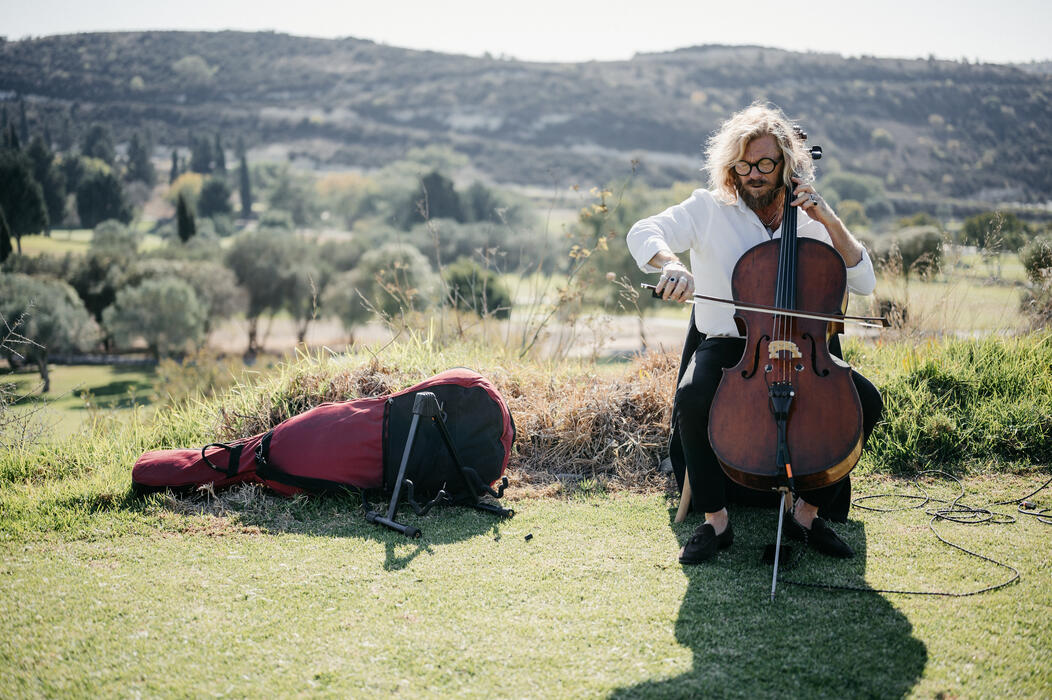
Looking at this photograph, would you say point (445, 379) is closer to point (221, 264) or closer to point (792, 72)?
point (221, 264)

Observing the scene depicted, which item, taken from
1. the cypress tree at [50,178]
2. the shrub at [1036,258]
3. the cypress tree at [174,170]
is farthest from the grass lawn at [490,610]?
the cypress tree at [174,170]

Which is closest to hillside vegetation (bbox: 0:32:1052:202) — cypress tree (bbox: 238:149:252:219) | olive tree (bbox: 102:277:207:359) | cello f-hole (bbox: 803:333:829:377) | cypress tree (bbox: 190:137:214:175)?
cypress tree (bbox: 190:137:214:175)

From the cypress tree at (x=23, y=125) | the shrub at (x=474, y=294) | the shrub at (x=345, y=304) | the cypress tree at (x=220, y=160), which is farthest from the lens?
the cypress tree at (x=220, y=160)

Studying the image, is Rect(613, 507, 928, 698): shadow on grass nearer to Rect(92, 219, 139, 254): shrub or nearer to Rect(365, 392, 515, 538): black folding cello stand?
Rect(365, 392, 515, 538): black folding cello stand

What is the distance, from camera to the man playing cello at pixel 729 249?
2.62 m

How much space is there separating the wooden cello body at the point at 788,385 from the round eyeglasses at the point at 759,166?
12.0 inches

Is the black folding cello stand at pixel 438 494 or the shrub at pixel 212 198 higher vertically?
the shrub at pixel 212 198

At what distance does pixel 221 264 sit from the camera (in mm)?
42125

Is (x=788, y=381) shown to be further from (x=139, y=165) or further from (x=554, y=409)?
(x=139, y=165)

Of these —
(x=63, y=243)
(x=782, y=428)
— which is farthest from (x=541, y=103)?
(x=782, y=428)

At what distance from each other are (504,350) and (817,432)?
124 inches

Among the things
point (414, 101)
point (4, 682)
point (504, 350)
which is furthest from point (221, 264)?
point (414, 101)

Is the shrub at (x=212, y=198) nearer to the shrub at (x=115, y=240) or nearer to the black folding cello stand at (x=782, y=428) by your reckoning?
the shrub at (x=115, y=240)

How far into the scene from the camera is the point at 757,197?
9.25ft
